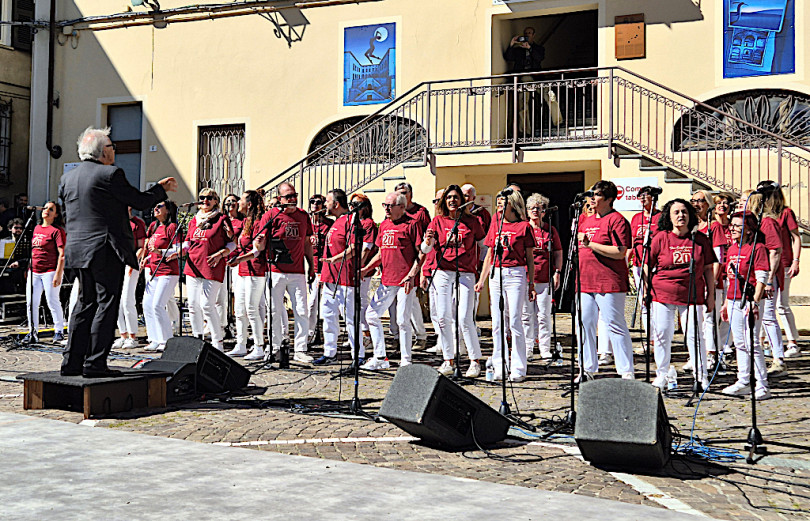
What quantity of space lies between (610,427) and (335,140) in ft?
41.1

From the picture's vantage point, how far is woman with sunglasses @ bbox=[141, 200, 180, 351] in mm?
10750

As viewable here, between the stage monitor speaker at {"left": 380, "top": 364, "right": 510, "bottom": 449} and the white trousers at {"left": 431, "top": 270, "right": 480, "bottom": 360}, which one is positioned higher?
the white trousers at {"left": 431, "top": 270, "right": 480, "bottom": 360}

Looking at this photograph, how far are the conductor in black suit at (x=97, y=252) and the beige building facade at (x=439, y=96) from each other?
8811 mm

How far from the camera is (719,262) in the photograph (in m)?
10.2

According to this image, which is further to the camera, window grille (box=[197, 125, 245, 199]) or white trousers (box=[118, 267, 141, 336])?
window grille (box=[197, 125, 245, 199])

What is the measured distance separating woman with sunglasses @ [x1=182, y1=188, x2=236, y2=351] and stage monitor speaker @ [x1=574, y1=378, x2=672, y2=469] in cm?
610

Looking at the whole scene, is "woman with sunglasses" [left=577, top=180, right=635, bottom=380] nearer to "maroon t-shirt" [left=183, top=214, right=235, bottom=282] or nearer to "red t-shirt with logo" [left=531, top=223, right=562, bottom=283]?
"red t-shirt with logo" [left=531, top=223, right=562, bottom=283]

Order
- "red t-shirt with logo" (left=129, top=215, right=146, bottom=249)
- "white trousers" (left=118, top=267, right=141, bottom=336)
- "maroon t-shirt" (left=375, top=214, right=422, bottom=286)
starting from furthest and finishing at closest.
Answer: "red t-shirt with logo" (left=129, top=215, right=146, bottom=249)
"white trousers" (left=118, top=267, right=141, bottom=336)
"maroon t-shirt" (left=375, top=214, right=422, bottom=286)

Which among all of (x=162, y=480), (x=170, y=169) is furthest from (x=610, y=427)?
(x=170, y=169)

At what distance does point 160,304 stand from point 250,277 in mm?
1310

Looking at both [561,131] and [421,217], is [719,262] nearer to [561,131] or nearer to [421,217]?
[421,217]

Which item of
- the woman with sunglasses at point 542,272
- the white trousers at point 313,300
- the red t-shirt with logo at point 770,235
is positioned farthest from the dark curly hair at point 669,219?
the white trousers at point 313,300

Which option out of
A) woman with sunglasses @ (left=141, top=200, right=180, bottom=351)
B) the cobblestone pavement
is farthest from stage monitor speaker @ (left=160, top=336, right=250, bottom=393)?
woman with sunglasses @ (left=141, top=200, right=180, bottom=351)

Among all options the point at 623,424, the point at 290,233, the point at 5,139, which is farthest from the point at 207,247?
the point at 5,139
